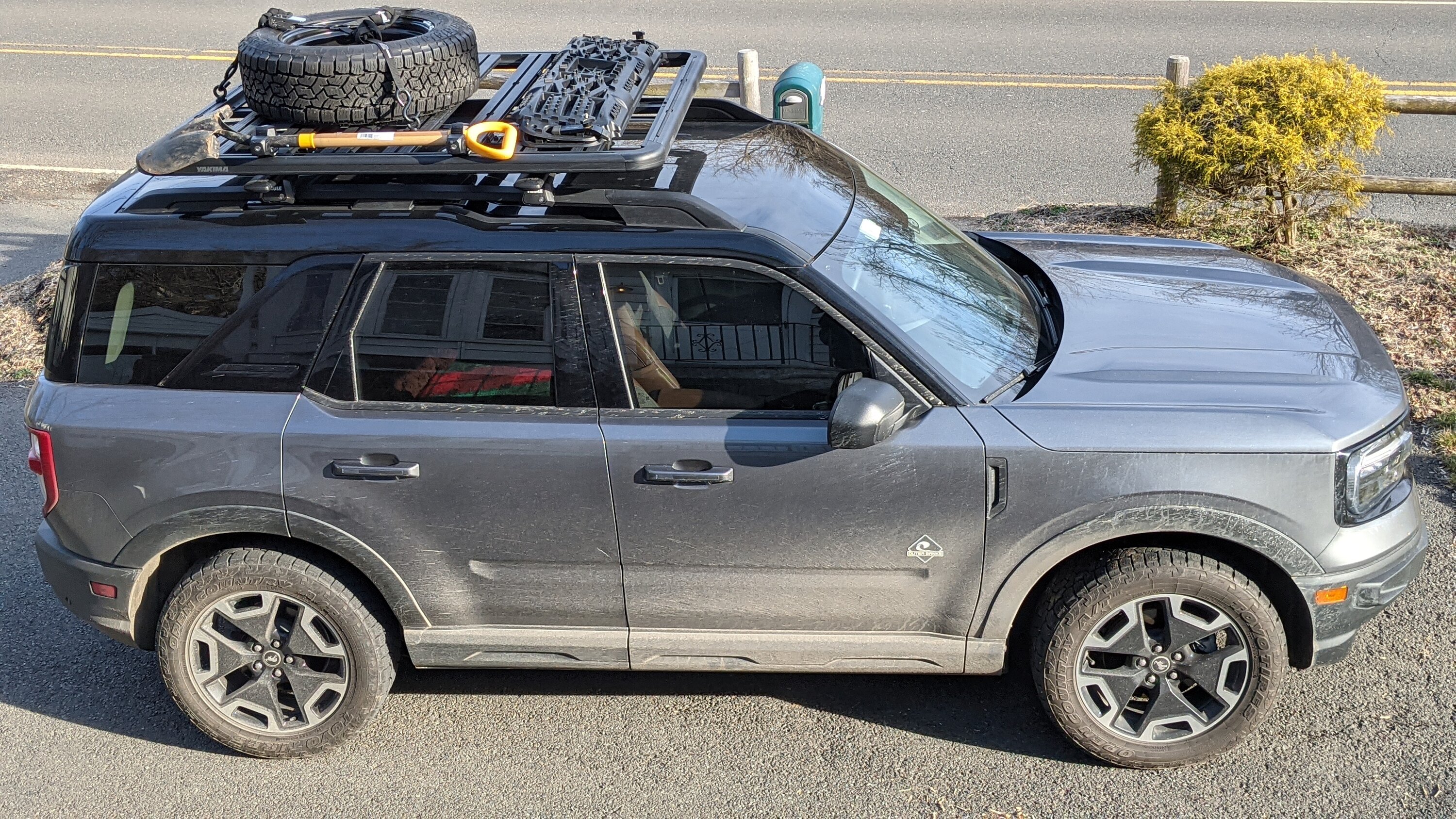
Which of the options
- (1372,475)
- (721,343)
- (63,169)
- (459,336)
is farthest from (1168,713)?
(63,169)

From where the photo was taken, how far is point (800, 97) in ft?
22.4

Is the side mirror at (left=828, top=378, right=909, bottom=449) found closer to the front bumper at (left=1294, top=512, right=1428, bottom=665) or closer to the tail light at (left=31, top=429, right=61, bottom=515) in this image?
the front bumper at (left=1294, top=512, right=1428, bottom=665)

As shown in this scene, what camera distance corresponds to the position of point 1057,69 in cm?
1203

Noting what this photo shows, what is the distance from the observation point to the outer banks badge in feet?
12.3

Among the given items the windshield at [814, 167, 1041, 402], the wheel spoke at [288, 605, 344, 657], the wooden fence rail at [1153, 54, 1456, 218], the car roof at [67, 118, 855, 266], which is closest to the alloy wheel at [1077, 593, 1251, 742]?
the windshield at [814, 167, 1041, 402]

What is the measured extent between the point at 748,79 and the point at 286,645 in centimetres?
574

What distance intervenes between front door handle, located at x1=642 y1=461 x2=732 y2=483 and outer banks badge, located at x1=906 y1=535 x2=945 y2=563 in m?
0.60

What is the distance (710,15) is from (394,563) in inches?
464

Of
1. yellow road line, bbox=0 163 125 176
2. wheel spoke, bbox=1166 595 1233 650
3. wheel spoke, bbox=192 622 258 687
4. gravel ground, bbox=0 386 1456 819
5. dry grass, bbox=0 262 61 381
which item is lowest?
gravel ground, bbox=0 386 1456 819

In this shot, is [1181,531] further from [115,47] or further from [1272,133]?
[115,47]

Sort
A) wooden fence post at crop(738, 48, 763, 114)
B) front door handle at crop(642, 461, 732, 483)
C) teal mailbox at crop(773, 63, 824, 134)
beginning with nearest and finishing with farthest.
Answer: front door handle at crop(642, 461, 732, 483), teal mailbox at crop(773, 63, 824, 134), wooden fence post at crop(738, 48, 763, 114)

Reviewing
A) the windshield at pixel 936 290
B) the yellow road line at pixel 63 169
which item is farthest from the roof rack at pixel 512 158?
the yellow road line at pixel 63 169

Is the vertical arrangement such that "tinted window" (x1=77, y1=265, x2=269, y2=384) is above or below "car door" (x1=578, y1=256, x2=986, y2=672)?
above

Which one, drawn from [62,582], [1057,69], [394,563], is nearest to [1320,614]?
[394,563]
